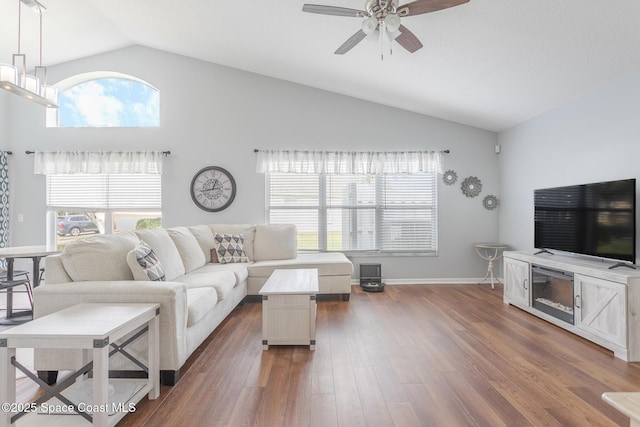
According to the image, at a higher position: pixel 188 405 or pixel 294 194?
pixel 294 194

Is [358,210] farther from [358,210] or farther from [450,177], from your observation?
[450,177]

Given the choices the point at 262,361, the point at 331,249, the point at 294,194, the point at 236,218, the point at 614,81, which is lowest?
the point at 262,361

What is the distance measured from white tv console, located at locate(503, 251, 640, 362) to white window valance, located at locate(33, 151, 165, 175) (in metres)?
5.42

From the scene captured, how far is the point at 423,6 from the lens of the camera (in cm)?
223

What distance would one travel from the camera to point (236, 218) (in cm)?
514

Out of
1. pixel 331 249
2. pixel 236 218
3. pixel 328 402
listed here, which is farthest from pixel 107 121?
pixel 328 402

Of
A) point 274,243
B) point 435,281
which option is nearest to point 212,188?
point 274,243

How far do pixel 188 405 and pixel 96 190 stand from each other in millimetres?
4458

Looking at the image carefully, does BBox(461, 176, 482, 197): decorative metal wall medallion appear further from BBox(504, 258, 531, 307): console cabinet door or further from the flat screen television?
Answer: BBox(504, 258, 531, 307): console cabinet door

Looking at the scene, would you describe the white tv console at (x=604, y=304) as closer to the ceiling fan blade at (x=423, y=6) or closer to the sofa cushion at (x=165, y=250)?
the ceiling fan blade at (x=423, y=6)

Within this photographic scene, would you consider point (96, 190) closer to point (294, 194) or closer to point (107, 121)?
point (107, 121)

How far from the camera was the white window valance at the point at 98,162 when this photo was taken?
16.3 feet

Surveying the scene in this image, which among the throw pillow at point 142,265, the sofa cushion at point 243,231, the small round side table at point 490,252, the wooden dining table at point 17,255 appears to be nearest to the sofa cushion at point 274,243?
the sofa cushion at point 243,231

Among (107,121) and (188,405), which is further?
(107,121)
